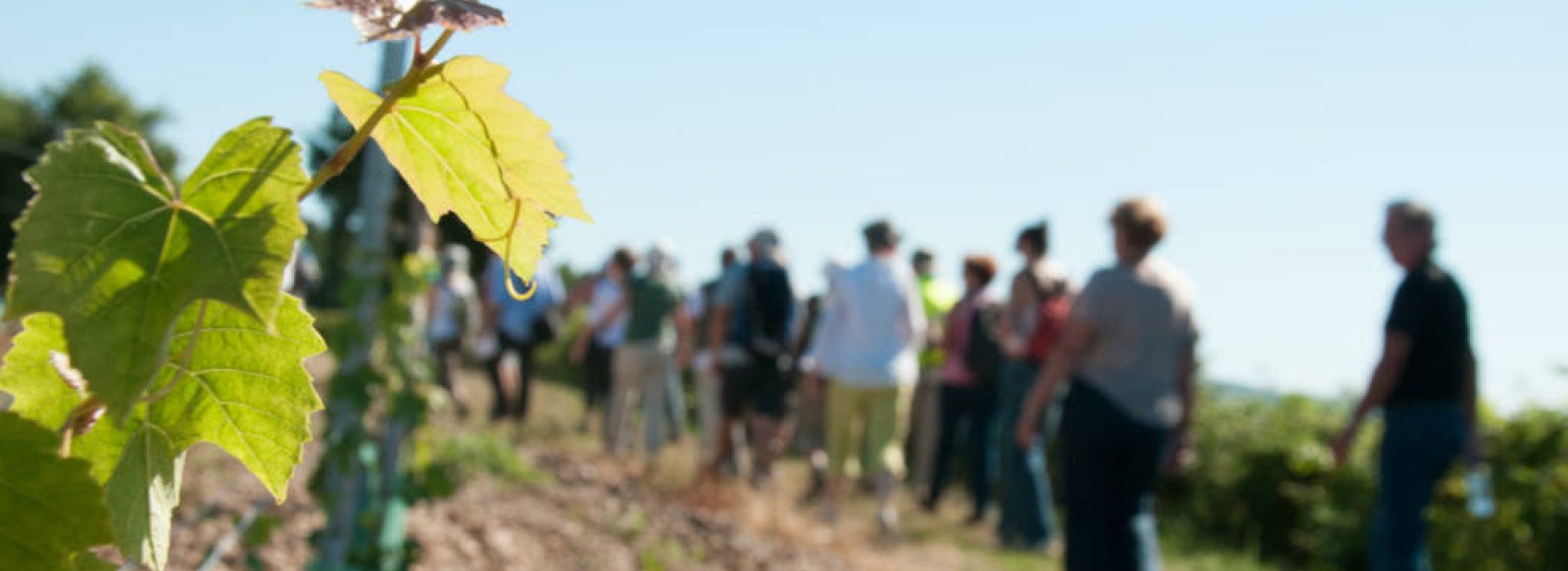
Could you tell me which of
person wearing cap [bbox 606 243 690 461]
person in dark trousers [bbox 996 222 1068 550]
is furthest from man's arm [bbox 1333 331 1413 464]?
person wearing cap [bbox 606 243 690 461]

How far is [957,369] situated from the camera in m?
8.02

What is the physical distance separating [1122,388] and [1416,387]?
1.02 m

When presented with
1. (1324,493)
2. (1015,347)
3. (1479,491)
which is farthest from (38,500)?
(1324,493)

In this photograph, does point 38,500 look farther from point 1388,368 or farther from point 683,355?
point 683,355

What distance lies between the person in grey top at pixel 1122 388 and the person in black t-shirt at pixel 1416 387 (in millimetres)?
652

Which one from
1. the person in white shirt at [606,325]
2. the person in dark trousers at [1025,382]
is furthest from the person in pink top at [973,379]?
the person in white shirt at [606,325]

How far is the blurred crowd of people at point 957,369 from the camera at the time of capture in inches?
183

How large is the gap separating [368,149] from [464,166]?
10.3ft

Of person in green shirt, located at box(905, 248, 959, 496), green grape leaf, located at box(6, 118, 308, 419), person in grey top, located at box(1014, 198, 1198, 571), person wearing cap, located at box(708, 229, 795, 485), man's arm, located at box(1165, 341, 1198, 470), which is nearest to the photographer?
green grape leaf, located at box(6, 118, 308, 419)

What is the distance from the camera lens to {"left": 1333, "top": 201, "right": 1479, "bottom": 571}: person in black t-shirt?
4.69 m

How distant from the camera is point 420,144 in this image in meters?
0.69

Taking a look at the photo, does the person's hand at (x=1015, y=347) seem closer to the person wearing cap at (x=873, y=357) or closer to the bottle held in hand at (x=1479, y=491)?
the person wearing cap at (x=873, y=357)

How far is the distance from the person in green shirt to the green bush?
1.68 metres

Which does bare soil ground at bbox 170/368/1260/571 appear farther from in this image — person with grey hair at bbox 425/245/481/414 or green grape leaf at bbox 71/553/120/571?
green grape leaf at bbox 71/553/120/571
